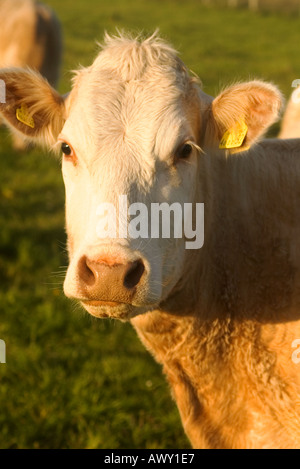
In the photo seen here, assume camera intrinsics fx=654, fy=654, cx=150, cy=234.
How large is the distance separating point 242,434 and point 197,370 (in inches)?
15.7

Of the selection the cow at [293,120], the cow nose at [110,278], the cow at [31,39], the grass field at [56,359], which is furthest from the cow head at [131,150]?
the cow at [31,39]

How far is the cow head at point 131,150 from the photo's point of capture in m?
2.63

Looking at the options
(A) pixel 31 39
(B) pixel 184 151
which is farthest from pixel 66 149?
(A) pixel 31 39

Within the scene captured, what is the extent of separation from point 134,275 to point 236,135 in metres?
0.96

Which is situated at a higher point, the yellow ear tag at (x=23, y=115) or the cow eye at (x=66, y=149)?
the yellow ear tag at (x=23, y=115)

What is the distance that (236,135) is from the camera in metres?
3.16

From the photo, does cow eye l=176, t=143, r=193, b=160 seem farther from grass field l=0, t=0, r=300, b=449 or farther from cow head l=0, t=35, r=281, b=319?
grass field l=0, t=0, r=300, b=449

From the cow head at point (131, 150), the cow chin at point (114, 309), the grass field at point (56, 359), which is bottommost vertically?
the grass field at point (56, 359)

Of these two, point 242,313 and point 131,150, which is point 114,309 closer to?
point 131,150

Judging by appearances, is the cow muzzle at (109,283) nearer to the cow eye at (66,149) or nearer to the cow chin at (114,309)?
the cow chin at (114,309)

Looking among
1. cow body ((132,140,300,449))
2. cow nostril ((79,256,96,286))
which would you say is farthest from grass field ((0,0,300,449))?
cow nostril ((79,256,96,286))

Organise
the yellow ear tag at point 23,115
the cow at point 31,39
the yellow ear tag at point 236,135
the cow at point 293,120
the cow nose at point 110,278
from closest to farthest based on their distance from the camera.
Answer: the cow nose at point 110,278, the yellow ear tag at point 236,135, the yellow ear tag at point 23,115, the cow at point 293,120, the cow at point 31,39

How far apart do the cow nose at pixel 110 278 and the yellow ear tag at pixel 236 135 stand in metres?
0.89

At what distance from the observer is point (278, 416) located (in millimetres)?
3203
